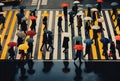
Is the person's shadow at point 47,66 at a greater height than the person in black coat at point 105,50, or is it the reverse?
the person in black coat at point 105,50

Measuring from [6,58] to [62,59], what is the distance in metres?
4.27

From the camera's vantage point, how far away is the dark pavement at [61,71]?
68.0 feet

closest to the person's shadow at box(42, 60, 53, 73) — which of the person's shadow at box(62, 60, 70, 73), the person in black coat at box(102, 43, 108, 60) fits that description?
the person's shadow at box(62, 60, 70, 73)

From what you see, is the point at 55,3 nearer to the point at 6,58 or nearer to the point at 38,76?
the point at 6,58

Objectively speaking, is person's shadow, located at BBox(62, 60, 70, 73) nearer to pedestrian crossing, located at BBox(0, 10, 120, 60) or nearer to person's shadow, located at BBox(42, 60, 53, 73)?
pedestrian crossing, located at BBox(0, 10, 120, 60)

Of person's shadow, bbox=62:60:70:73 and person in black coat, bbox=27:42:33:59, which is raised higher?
person in black coat, bbox=27:42:33:59

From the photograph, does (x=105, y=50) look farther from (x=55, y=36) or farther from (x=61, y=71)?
(x=55, y=36)

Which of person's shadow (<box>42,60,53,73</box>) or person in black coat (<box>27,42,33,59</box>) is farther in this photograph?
person in black coat (<box>27,42,33,59</box>)

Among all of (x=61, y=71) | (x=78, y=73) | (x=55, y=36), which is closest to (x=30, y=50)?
(x=61, y=71)

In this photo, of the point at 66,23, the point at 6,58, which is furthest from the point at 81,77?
the point at 66,23

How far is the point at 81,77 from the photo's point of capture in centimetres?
2080

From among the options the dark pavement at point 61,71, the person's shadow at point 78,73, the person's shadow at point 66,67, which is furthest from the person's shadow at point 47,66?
the person's shadow at point 78,73

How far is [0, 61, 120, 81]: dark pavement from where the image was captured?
20.7 m

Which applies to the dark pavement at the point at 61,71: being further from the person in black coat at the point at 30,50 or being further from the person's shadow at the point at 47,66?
the person in black coat at the point at 30,50
